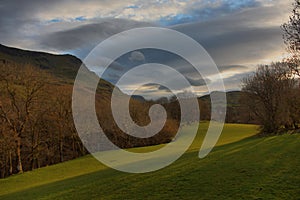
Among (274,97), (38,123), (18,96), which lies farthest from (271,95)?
(18,96)

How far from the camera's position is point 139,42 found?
2055 cm

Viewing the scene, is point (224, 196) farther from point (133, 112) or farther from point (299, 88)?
point (133, 112)

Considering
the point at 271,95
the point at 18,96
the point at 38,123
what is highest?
the point at 18,96

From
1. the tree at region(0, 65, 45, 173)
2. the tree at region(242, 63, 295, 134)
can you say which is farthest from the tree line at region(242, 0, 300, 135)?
the tree at region(0, 65, 45, 173)

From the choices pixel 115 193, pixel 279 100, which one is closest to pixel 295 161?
pixel 115 193

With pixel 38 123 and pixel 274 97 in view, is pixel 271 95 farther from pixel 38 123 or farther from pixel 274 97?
pixel 38 123

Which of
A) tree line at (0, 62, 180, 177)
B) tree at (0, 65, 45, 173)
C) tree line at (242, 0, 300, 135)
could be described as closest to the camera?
tree at (0, 65, 45, 173)

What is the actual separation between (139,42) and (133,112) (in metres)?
49.5

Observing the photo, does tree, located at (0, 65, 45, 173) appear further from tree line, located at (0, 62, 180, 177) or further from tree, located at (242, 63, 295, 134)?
tree, located at (242, 63, 295, 134)

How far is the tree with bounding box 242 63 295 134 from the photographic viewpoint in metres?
56.9

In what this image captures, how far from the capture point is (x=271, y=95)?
5922cm

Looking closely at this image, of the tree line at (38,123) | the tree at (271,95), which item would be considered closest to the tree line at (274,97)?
the tree at (271,95)

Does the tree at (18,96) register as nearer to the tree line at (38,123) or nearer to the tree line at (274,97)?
the tree line at (38,123)

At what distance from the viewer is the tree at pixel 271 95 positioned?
56906 millimetres
